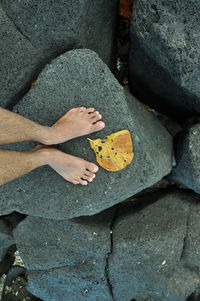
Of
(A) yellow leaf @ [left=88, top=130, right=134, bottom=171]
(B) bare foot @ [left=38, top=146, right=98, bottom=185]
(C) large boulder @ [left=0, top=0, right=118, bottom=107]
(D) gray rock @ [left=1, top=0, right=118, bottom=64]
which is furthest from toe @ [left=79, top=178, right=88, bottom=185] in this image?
(D) gray rock @ [left=1, top=0, right=118, bottom=64]

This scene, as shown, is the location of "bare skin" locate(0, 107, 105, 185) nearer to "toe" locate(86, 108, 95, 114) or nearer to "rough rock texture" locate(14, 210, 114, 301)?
"toe" locate(86, 108, 95, 114)

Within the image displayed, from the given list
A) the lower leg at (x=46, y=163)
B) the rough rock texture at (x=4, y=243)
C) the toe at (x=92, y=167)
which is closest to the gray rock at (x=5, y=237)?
the rough rock texture at (x=4, y=243)

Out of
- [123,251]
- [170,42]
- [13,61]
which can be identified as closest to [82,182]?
[123,251]

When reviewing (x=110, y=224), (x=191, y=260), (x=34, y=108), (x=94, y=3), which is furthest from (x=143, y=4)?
(x=191, y=260)

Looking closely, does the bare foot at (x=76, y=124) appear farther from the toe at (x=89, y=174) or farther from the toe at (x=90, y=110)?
the toe at (x=89, y=174)

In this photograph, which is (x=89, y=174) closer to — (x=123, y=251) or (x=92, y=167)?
(x=92, y=167)

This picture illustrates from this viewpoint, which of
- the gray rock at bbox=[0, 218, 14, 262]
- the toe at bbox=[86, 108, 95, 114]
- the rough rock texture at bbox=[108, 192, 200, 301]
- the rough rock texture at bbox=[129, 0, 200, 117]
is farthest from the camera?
the gray rock at bbox=[0, 218, 14, 262]
